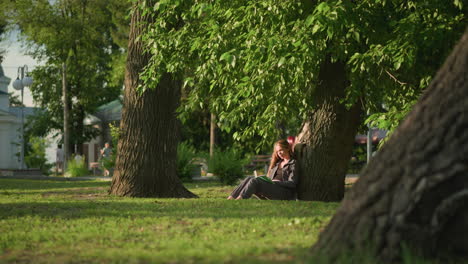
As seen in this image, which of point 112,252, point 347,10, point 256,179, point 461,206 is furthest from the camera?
point 256,179

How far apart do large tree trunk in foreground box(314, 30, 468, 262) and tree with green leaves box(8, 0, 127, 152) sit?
128 ft

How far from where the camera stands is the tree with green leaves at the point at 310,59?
33.6ft

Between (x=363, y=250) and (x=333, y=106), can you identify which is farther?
(x=333, y=106)

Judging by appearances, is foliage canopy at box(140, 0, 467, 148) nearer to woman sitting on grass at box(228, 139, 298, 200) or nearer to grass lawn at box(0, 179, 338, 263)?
woman sitting on grass at box(228, 139, 298, 200)

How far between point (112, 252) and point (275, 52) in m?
5.45

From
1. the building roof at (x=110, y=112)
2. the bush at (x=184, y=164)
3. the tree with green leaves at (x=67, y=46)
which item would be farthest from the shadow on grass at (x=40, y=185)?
the building roof at (x=110, y=112)

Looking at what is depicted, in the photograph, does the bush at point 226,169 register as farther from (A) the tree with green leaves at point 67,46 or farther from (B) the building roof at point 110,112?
(B) the building roof at point 110,112

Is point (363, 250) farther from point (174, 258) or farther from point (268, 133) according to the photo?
point (268, 133)

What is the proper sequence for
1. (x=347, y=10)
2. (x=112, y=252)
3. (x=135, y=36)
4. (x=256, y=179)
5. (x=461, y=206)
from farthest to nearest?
(x=135, y=36)
(x=256, y=179)
(x=347, y=10)
(x=112, y=252)
(x=461, y=206)

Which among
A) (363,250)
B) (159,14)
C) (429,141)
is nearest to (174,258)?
(363,250)

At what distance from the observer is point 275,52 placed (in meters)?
10.2

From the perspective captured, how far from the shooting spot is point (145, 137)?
12.9 meters

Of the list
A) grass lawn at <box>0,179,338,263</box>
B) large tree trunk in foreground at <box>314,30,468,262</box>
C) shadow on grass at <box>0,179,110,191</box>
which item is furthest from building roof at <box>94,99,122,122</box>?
large tree trunk in foreground at <box>314,30,468,262</box>

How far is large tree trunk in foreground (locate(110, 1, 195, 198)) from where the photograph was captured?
1293cm
